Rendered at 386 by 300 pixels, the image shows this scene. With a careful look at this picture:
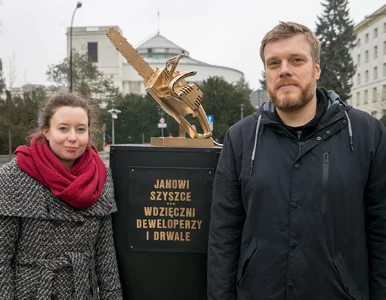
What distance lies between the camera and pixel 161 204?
10.7 feet

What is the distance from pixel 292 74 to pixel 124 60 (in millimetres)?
74893

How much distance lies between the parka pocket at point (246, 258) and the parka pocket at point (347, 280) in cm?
41

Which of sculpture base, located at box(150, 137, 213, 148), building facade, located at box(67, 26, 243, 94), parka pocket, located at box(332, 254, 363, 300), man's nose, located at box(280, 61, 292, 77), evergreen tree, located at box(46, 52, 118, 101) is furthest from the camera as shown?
building facade, located at box(67, 26, 243, 94)

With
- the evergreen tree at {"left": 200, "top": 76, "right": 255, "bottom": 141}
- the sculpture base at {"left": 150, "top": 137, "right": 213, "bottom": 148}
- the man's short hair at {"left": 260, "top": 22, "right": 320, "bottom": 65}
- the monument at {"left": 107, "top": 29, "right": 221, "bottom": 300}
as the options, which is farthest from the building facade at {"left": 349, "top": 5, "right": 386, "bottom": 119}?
the man's short hair at {"left": 260, "top": 22, "right": 320, "bottom": 65}

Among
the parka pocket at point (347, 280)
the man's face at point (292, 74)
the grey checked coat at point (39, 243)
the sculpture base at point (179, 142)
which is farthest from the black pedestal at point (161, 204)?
the parka pocket at point (347, 280)

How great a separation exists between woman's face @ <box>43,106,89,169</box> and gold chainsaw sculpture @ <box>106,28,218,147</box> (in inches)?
42.0

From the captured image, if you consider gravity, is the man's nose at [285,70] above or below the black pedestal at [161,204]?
above

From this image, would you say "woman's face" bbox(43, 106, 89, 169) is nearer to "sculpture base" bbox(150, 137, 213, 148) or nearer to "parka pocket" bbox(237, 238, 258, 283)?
"sculpture base" bbox(150, 137, 213, 148)

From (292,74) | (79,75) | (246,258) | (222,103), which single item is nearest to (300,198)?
(246,258)

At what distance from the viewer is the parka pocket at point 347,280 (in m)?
2.21

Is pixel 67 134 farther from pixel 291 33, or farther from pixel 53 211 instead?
pixel 291 33

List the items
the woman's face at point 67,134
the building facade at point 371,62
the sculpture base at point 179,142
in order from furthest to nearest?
the building facade at point 371,62
the sculpture base at point 179,142
the woman's face at point 67,134

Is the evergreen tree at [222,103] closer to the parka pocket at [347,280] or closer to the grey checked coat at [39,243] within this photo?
the grey checked coat at [39,243]

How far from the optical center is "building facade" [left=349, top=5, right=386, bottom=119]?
49.8m
